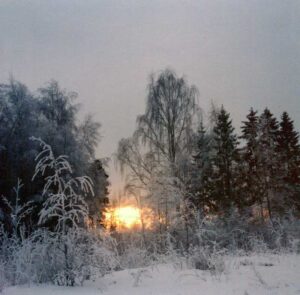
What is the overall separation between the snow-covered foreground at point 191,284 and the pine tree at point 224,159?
2255cm

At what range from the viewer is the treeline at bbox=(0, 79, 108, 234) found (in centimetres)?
2297

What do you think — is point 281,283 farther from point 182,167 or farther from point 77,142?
point 77,142

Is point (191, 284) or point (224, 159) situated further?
point (224, 159)

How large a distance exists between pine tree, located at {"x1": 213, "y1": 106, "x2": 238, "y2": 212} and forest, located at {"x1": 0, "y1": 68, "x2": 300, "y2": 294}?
0.26ft

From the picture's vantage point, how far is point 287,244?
16.9 meters

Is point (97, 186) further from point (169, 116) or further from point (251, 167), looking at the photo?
point (251, 167)

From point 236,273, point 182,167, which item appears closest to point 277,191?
point 182,167

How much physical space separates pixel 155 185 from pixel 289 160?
17874 millimetres

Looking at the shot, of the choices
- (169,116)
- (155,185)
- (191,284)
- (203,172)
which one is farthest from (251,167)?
(191,284)

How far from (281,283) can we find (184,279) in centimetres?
173

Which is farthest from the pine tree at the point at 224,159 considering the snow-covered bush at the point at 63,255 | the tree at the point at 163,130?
the snow-covered bush at the point at 63,255

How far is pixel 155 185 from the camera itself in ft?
62.0

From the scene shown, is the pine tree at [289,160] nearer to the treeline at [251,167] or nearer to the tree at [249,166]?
the treeline at [251,167]

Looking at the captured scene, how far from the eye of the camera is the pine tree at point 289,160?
32.1m
